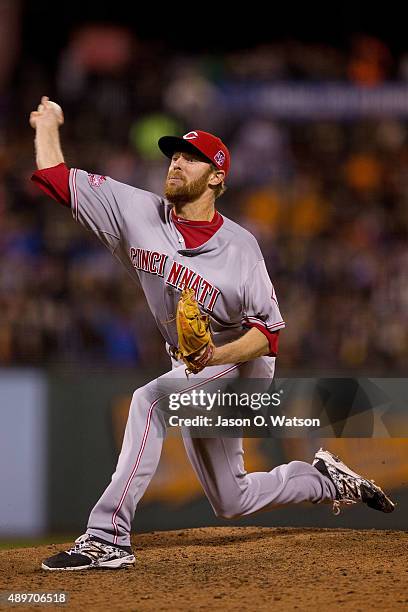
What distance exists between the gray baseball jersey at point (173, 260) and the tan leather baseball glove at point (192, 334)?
25 cm

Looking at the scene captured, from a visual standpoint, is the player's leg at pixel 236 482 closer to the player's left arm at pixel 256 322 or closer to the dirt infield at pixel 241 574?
the dirt infield at pixel 241 574

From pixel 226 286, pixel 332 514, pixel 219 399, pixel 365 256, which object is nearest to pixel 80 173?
pixel 226 286

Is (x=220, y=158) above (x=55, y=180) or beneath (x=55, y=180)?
above

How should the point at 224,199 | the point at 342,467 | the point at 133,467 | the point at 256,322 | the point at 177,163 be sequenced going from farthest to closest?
1. the point at 224,199
2. the point at 342,467
3. the point at 177,163
4. the point at 256,322
5. the point at 133,467

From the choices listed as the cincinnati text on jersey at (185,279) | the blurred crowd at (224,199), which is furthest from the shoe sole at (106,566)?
the blurred crowd at (224,199)

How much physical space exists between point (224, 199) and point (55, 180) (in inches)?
158

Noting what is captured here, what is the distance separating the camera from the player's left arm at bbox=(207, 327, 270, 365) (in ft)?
15.4

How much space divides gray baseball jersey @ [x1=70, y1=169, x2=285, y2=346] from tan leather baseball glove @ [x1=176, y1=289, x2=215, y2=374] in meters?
0.25

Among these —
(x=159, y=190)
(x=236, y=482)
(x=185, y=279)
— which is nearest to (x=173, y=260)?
(x=185, y=279)

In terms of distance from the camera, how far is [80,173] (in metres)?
4.93

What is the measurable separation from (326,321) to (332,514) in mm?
2391

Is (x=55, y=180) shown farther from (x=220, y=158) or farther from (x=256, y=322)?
(x=256, y=322)

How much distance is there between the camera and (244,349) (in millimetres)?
4734

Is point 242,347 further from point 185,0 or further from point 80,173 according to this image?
point 185,0
